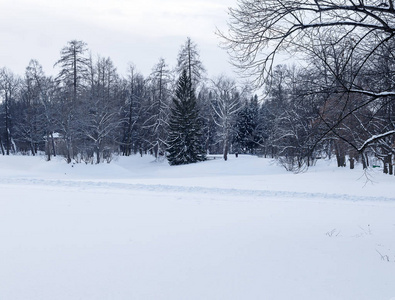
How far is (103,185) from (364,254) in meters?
12.6

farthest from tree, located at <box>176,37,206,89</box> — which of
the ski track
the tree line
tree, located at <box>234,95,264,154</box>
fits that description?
the ski track

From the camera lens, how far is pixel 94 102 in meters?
31.7

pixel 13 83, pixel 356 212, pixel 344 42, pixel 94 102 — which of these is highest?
pixel 13 83

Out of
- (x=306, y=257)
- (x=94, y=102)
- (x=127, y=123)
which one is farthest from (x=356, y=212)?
(x=127, y=123)

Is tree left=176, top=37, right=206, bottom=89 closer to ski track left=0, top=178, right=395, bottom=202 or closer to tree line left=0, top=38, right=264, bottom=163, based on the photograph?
tree line left=0, top=38, right=264, bottom=163

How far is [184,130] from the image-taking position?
3509 cm

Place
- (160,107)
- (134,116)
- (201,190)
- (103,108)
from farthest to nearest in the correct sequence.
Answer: (134,116) < (160,107) < (103,108) < (201,190)

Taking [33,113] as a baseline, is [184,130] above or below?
below

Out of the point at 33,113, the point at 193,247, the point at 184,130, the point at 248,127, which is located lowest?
the point at 193,247

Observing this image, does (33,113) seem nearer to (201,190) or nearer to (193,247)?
(201,190)

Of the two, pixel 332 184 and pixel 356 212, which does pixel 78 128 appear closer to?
pixel 332 184

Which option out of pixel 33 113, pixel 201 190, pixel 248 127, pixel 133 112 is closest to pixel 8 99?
pixel 33 113

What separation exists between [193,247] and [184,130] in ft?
96.3

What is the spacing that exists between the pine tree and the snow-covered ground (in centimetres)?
2243
